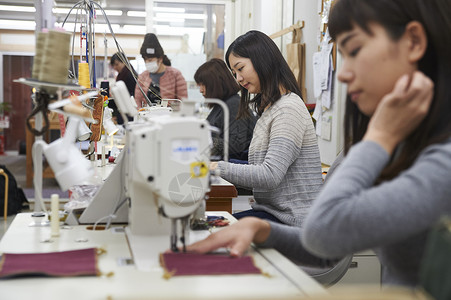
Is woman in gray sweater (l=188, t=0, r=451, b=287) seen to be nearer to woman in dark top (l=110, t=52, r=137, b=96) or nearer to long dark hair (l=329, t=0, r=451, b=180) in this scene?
long dark hair (l=329, t=0, r=451, b=180)

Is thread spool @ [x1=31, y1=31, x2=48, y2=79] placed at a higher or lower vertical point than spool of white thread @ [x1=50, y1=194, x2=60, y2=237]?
higher

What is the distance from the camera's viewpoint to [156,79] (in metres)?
4.05

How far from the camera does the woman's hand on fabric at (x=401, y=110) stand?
1.07 metres

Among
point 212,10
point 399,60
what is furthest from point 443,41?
point 212,10

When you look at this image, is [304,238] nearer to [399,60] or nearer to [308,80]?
[399,60]

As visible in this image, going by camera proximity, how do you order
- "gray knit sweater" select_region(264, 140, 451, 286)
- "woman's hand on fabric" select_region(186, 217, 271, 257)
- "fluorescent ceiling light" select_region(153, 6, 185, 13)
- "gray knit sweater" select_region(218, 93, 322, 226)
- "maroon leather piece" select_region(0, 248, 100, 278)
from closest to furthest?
"gray knit sweater" select_region(264, 140, 451, 286) → "maroon leather piece" select_region(0, 248, 100, 278) → "woman's hand on fabric" select_region(186, 217, 271, 257) → "gray knit sweater" select_region(218, 93, 322, 226) → "fluorescent ceiling light" select_region(153, 6, 185, 13)

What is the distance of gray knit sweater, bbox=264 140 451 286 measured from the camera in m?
0.98

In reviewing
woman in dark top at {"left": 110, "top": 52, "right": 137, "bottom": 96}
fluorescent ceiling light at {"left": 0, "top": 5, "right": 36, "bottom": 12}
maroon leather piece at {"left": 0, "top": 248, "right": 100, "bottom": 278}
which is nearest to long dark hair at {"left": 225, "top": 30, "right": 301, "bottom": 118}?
maroon leather piece at {"left": 0, "top": 248, "right": 100, "bottom": 278}

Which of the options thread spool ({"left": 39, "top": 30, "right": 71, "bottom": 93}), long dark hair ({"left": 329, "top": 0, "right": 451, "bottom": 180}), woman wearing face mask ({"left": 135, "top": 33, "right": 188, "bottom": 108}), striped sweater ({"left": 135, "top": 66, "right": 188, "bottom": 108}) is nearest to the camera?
long dark hair ({"left": 329, "top": 0, "right": 451, "bottom": 180})

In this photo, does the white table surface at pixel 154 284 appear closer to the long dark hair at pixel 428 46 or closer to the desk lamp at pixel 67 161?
the desk lamp at pixel 67 161

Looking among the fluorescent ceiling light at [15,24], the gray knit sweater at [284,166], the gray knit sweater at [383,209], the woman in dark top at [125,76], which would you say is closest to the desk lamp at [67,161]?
the gray knit sweater at [383,209]

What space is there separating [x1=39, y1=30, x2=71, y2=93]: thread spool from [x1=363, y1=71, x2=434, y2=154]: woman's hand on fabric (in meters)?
0.82

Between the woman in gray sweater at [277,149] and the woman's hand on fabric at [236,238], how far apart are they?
2.55 ft

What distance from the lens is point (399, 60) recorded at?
1110 mm
